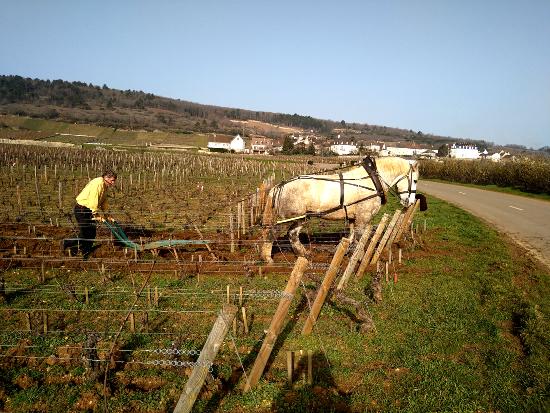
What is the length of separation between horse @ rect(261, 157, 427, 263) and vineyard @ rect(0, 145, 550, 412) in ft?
3.23

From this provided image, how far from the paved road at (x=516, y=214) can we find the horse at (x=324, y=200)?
224 inches

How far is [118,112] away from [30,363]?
658ft

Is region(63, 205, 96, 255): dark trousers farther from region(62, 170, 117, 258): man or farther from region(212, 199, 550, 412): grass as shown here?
region(212, 199, 550, 412): grass

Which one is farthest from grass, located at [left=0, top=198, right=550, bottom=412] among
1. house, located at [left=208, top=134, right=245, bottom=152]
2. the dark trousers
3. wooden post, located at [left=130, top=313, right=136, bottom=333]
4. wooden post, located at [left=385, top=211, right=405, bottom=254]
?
house, located at [left=208, top=134, right=245, bottom=152]

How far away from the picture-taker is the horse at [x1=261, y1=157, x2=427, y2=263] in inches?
441

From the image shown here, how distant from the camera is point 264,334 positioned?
23.4 feet

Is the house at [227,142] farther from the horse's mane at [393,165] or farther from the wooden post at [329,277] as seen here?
the wooden post at [329,277]

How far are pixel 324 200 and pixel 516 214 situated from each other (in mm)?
14669

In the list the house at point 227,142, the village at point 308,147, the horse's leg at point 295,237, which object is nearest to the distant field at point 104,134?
the house at point 227,142

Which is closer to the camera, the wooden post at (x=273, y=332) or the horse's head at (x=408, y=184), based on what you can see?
the wooden post at (x=273, y=332)

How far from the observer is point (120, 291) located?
8625mm

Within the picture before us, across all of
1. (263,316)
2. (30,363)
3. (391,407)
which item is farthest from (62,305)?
(391,407)

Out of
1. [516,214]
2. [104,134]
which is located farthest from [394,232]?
[104,134]

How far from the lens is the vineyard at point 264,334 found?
5.41 metres
